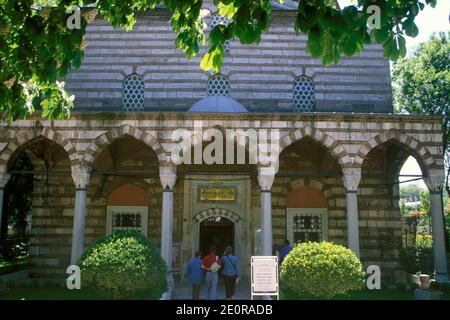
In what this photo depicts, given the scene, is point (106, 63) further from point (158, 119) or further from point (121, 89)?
point (158, 119)

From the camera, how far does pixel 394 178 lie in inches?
612

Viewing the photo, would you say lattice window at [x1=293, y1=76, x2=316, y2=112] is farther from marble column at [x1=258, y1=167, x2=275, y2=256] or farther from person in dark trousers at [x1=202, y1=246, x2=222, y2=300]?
person in dark trousers at [x1=202, y1=246, x2=222, y2=300]

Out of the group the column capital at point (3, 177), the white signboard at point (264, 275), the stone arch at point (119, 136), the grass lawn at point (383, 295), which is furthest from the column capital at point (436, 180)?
the column capital at point (3, 177)

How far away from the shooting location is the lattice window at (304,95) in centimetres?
1617

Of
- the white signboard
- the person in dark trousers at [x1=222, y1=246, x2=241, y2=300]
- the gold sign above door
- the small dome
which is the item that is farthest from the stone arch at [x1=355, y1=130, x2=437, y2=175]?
the white signboard

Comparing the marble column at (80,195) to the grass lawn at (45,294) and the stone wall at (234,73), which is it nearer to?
the grass lawn at (45,294)

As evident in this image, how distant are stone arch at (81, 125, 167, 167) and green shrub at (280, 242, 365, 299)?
16.4ft

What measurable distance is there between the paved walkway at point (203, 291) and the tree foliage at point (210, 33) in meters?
7.15

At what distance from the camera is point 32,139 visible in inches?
501

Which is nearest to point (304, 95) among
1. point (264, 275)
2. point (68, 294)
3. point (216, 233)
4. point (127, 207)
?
point (216, 233)

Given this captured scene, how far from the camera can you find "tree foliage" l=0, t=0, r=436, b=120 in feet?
13.1

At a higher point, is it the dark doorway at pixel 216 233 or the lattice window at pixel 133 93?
the lattice window at pixel 133 93

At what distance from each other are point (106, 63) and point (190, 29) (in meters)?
11.9

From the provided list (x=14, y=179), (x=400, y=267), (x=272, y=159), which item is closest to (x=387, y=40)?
(x=272, y=159)
